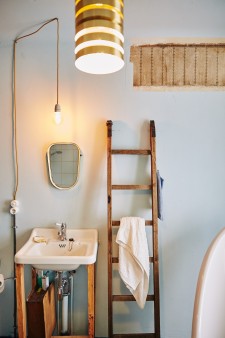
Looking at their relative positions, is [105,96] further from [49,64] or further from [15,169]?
[15,169]

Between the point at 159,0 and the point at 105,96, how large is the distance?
2.89 feet

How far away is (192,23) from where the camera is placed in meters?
Answer: 2.16

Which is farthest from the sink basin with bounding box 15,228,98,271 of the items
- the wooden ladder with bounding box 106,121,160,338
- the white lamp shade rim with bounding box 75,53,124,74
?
the white lamp shade rim with bounding box 75,53,124,74

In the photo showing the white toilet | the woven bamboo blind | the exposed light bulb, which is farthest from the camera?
the woven bamboo blind

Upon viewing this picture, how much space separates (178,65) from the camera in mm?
2172

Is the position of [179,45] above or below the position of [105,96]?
above

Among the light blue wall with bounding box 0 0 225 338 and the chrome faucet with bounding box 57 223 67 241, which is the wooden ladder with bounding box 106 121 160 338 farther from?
the chrome faucet with bounding box 57 223 67 241

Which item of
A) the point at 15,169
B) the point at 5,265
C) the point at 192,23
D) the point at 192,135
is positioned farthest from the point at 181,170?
the point at 5,265

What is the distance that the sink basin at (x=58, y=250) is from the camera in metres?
1.70

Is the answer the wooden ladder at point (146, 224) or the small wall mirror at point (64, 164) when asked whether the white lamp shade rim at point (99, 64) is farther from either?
the small wall mirror at point (64, 164)

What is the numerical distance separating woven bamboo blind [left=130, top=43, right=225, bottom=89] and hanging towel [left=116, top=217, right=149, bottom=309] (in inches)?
43.8

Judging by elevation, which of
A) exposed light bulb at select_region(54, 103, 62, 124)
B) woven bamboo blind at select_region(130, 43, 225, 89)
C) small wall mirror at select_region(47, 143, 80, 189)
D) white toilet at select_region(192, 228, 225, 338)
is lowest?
white toilet at select_region(192, 228, 225, 338)

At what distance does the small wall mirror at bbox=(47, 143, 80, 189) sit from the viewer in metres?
2.14

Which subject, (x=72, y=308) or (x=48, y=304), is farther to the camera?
(x=72, y=308)
